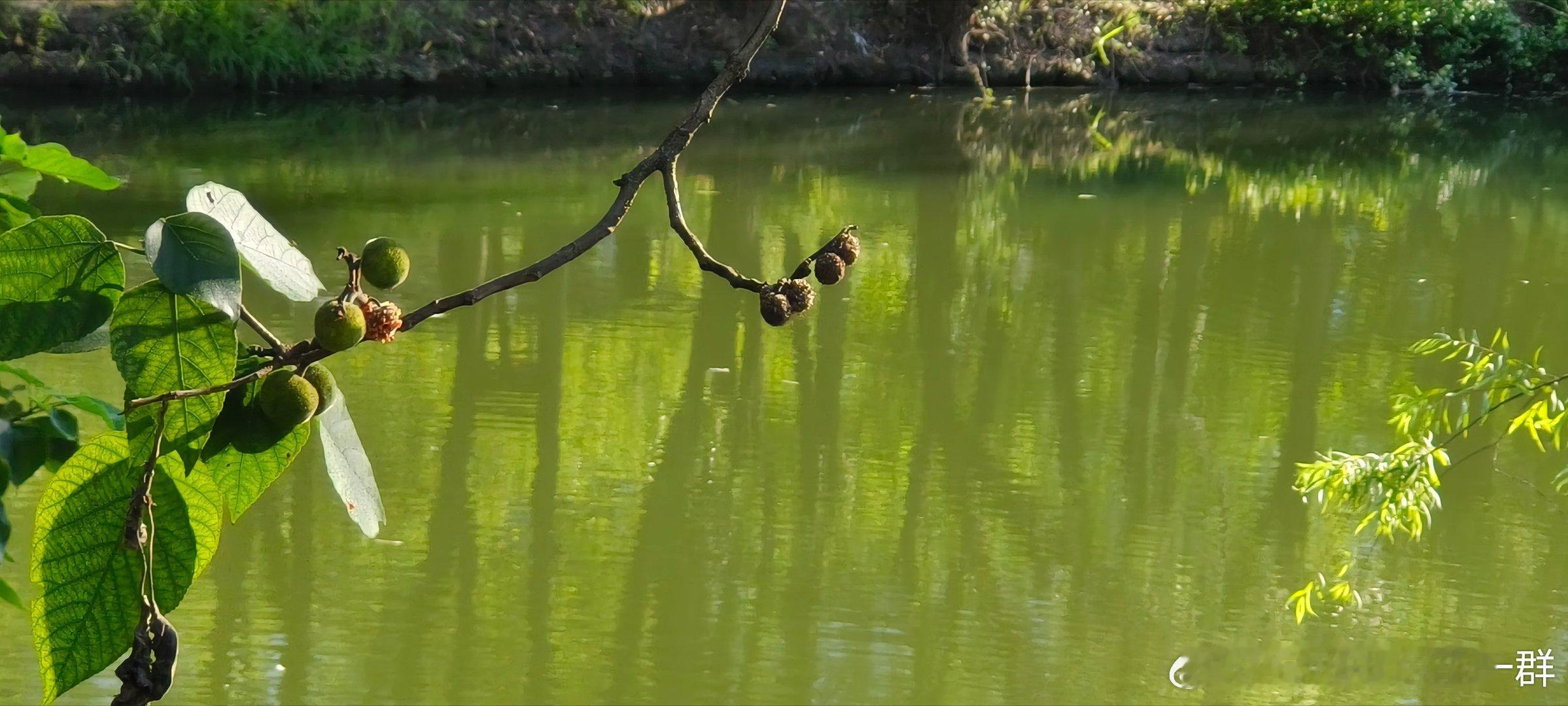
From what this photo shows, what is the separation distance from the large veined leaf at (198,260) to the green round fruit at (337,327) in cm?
3

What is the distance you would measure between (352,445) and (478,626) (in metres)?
2.95

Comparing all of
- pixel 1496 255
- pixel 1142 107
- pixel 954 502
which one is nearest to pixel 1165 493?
pixel 954 502

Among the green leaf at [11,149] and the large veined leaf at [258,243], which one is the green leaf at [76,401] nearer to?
the green leaf at [11,149]

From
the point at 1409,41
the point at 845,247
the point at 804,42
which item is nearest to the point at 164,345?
the point at 845,247

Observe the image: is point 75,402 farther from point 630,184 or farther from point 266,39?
point 266,39

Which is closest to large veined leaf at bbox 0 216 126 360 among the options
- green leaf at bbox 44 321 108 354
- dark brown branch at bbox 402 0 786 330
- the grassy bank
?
green leaf at bbox 44 321 108 354

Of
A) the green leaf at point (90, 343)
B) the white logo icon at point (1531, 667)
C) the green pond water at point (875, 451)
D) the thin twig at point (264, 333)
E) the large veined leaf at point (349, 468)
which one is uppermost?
the thin twig at point (264, 333)

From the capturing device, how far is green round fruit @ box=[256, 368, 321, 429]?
0.61 meters

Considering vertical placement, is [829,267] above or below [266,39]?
below

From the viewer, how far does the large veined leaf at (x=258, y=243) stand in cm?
63

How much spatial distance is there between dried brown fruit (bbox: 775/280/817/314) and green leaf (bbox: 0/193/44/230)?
0.48 metres

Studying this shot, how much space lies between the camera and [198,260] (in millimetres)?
593

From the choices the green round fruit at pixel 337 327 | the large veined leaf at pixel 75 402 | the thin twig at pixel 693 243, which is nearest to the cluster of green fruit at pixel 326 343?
the green round fruit at pixel 337 327

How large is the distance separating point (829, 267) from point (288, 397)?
0.79 feet
